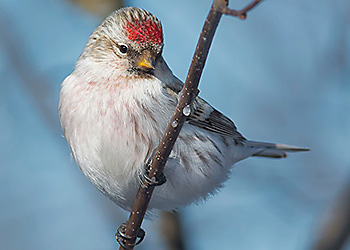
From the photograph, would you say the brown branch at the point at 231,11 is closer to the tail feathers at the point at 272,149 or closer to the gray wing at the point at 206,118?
the gray wing at the point at 206,118

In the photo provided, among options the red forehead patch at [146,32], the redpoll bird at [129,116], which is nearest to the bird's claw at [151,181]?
the redpoll bird at [129,116]

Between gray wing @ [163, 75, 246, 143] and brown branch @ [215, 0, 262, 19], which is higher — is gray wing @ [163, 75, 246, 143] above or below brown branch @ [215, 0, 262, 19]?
below

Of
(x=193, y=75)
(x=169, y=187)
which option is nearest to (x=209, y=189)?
(x=169, y=187)

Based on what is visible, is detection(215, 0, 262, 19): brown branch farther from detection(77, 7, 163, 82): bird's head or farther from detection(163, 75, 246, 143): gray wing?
detection(163, 75, 246, 143): gray wing

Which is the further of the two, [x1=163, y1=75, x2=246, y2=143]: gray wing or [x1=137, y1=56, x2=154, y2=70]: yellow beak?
[x1=163, y1=75, x2=246, y2=143]: gray wing

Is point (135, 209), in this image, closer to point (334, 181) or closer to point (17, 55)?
point (334, 181)

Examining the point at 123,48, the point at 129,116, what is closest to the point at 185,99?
the point at 129,116

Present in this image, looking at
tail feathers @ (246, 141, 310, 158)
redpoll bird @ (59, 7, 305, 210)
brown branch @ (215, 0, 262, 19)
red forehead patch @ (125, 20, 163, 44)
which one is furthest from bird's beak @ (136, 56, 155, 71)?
tail feathers @ (246, 141, 310, 158)

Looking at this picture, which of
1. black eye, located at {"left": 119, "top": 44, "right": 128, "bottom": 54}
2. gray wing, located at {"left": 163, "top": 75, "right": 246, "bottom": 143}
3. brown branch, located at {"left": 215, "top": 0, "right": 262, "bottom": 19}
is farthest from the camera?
gray wing, located at {"left": 163, "top": 75, "right": 246, "bottom": 143}
